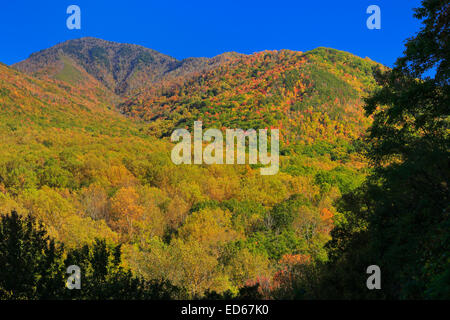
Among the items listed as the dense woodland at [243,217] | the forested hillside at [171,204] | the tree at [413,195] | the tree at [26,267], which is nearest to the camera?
the tree at [413,195]

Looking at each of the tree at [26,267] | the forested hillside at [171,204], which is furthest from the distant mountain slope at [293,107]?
the tree at [26,267]

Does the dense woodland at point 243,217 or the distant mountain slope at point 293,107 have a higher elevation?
the distant mountain slope at point 293,107

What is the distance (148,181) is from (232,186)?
16.5 meters

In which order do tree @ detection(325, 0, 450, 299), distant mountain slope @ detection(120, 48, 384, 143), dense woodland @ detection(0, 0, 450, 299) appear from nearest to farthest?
tree @ detection(325, 0, 450, 299)
dense woodland @ detection(0, 0, 450, 299)
distant mountain slope @ detection(120, 48, 384, 143)

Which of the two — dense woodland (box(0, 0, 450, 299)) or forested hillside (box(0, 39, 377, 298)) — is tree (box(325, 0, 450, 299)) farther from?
forested hillside (box(0, 39, 377, 298))

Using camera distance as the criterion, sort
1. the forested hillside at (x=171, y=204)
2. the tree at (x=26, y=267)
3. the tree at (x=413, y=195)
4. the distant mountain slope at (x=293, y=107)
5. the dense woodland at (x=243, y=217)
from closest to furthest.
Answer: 1. the tree at (x=413, y=195)
2. the dense woodland at (x=243, y=217)
3. the tree at (x=26, y=267)
4. the forested hillside at (x=171, y=204)
5. the distant mountain slope at (x=293, y=107)

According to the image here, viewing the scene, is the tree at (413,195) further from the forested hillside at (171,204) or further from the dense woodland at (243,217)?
the forested hillside at (171,204)

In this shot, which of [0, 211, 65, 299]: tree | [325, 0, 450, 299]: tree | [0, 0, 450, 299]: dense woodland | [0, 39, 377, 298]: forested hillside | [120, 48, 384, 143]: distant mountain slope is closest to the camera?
[325, 0, 450, 299]: tree

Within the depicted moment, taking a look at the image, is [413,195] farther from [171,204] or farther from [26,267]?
[171,204]

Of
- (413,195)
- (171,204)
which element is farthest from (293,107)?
(413,195)

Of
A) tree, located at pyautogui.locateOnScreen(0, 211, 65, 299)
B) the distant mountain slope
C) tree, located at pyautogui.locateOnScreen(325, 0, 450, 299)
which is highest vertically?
the distant mountain slope

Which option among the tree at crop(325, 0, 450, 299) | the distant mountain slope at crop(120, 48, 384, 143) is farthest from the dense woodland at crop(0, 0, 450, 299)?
the distant mountain slope at crop(120, 48, 384, 143)

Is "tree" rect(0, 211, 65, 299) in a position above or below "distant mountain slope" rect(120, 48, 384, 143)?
below
